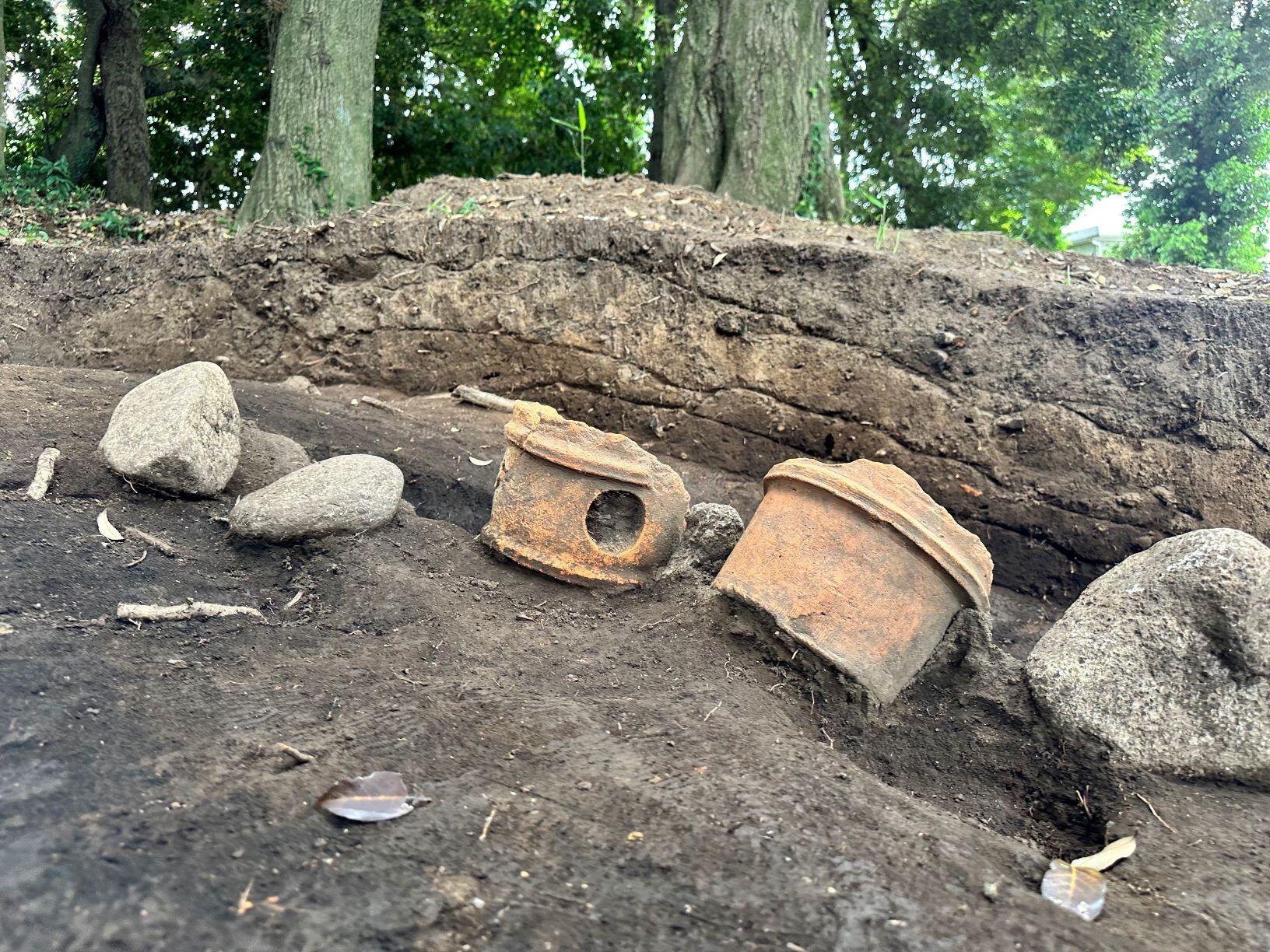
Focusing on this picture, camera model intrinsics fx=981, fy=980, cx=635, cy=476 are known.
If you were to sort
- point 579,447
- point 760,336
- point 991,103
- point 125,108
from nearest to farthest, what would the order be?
point 579,447
point 760,336
point 125,108
point 991,103

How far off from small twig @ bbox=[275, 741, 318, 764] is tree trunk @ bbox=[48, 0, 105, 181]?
9.56 meters

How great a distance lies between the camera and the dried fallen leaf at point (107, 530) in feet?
10.2

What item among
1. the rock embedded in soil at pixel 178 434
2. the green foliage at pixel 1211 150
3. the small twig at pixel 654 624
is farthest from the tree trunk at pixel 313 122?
the green foliage at pixel 1211 150

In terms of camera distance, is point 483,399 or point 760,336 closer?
point 760,336

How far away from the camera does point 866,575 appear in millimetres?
2891

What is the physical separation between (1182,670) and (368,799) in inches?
84.7

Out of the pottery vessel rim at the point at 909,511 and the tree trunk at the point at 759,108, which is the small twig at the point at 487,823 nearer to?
the pottery vessel rim at the point at 909,511

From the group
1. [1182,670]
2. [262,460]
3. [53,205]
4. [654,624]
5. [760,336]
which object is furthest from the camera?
[53,205]

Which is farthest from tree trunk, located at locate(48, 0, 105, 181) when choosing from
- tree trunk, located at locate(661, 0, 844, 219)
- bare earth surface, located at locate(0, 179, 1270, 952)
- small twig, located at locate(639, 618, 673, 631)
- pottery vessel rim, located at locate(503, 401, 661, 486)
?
small twig, located at locate(639, 618, 673, 631)

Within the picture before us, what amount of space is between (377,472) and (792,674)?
161 cm

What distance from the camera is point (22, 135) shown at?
1129 cm

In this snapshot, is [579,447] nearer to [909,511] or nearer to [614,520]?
[614,520]

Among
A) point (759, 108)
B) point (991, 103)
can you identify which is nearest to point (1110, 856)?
point (759, 108)

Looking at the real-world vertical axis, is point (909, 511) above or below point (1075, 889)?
above
